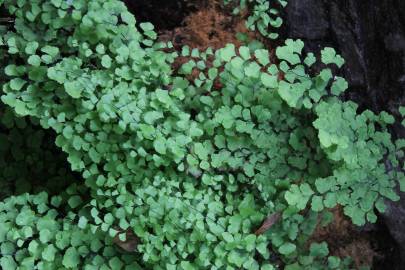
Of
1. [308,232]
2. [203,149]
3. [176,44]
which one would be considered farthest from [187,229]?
[176,44]

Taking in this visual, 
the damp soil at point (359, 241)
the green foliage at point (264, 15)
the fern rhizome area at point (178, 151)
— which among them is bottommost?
the damp soil at point (359, 241)

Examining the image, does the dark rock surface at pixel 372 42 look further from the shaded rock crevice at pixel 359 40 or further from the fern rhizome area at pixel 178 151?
the fern rhizome area at pixel 178 151

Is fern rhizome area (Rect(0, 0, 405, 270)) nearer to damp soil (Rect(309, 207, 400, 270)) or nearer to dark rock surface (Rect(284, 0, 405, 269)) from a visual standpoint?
damp soil (Rect(309, 207, 400, 270))

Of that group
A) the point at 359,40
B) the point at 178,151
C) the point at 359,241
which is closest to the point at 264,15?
→ the point at 359,40

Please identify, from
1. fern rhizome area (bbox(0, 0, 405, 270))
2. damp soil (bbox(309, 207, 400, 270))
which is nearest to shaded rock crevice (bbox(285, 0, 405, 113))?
fern rhizome area (bbox(0, 0, 405, 270))

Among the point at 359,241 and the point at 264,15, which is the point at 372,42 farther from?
the point at 359,241

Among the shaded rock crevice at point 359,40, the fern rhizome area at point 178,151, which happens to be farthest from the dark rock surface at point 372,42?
the fern rhizome area at point 178,151
